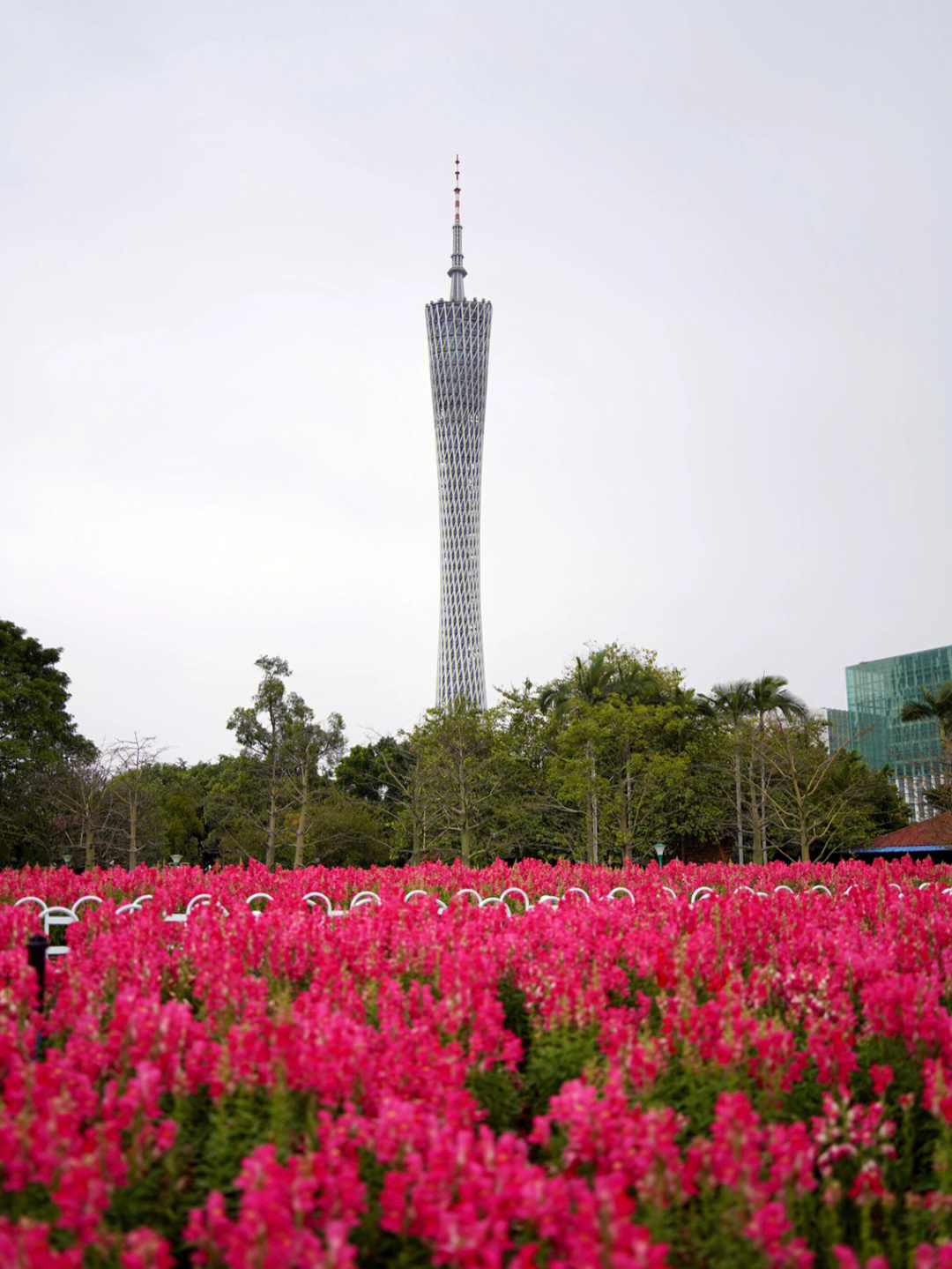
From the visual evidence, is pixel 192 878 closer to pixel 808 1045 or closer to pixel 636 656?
pixel 808 1045

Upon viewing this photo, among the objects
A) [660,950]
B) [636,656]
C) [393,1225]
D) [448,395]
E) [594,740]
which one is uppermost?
[448,395]

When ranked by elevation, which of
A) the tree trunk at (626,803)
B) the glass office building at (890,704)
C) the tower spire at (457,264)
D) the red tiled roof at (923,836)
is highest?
the tower spire at (457,264)

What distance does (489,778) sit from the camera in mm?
33031

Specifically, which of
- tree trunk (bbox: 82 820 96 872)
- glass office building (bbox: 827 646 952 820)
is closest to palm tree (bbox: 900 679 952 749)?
tree trunk (bbox: 82 820 96 872)

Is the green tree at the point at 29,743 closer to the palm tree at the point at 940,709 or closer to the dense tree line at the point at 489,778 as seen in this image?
the dense tree line at the point at 489,778

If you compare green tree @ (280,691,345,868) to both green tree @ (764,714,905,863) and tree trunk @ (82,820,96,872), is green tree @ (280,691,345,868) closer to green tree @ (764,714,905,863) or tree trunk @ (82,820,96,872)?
tree trunk @ (82,820,96,872)

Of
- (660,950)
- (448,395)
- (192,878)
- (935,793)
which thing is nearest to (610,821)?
(935,793)

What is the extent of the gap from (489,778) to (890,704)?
77.3m

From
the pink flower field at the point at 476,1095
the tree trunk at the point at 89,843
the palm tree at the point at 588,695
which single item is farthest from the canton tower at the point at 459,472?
the pink flower field at the point at 476,1095

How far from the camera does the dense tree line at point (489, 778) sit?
3172cm

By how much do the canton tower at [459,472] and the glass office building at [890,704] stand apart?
37904mm

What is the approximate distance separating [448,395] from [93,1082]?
7127 cm

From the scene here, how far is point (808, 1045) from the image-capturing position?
4387 millimetres

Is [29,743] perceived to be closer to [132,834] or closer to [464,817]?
[132,834]
